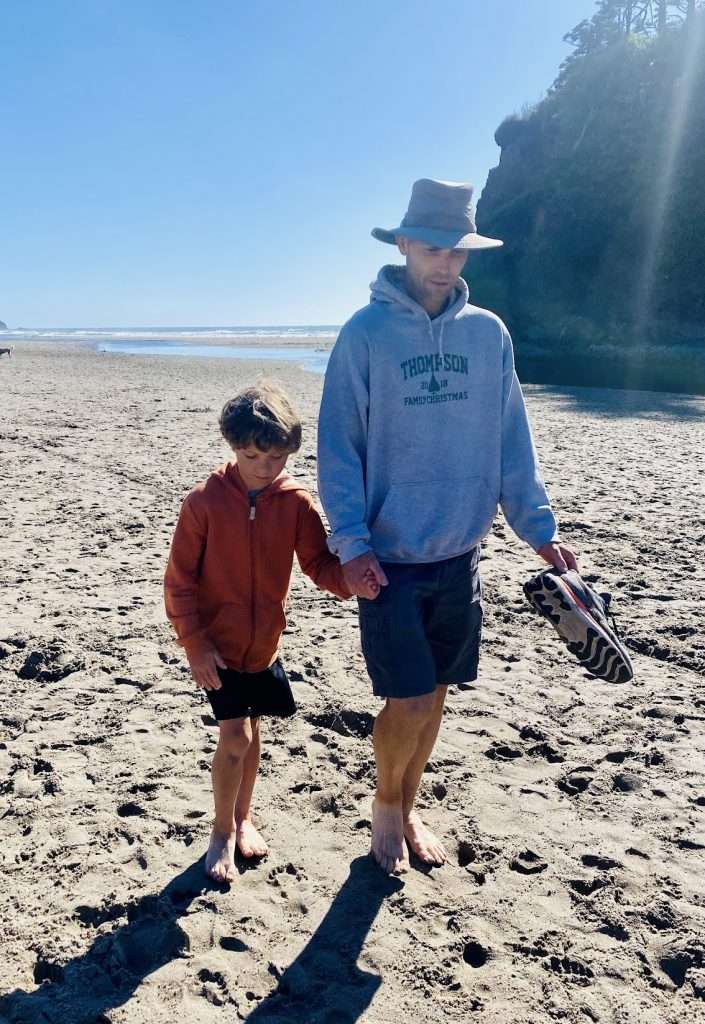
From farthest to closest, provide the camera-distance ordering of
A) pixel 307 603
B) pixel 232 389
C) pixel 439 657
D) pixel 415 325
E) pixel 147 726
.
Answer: pixel 232 389 < pixel 307 603 < pixel 147 726 < pixel 439 657 < pixel 415 325

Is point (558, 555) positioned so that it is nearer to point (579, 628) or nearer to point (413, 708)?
point (579, 628)

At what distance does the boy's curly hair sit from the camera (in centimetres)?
238

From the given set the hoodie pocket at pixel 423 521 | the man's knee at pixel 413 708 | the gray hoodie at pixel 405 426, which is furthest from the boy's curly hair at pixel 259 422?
the man's knee at pixel 413 708

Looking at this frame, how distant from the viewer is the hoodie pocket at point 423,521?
2518 mm

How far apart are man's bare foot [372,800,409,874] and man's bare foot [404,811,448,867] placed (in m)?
0.07

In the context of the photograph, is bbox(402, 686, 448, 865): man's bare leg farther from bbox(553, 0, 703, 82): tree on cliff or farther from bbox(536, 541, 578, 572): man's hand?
bbox(553, 0, 703, 82): tree on cliff

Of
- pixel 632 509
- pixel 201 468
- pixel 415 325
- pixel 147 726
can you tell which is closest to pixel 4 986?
pixel 147 726

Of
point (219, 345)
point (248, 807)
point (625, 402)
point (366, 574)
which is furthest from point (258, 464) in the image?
point (219, 345)

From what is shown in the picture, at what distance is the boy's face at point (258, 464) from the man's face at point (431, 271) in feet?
2.16

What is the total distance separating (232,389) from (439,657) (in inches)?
677

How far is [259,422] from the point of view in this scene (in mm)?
2373

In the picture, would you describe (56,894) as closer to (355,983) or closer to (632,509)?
(355,983)

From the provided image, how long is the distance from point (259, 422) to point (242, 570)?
1.52ft

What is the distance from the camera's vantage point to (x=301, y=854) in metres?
2.85
